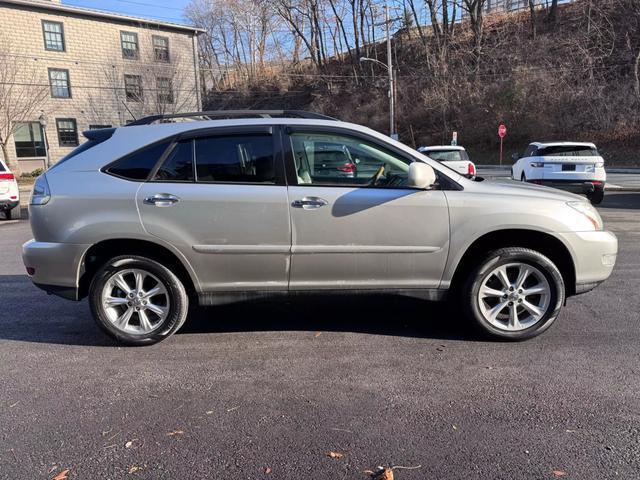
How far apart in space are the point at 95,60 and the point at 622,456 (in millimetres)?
35048

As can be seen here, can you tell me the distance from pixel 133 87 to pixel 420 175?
108 feet

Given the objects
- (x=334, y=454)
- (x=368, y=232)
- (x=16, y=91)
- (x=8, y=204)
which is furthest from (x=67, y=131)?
(x=334, y=454)

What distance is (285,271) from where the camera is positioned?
4051 millimetres

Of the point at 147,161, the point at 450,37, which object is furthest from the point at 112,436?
the point at 450,37

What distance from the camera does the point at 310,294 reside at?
13.5ft

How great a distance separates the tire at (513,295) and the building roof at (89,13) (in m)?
33.2

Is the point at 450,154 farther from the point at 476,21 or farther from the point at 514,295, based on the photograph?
the point at 476,21

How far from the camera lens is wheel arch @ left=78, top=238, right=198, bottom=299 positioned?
4.08 meters

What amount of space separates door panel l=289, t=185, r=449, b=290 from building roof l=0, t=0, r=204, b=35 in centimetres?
3235

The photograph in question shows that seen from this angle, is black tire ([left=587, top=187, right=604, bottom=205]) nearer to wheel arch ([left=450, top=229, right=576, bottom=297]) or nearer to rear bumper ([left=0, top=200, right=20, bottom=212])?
wheel arch ([left=450, top=229, right=576, bottom=297])

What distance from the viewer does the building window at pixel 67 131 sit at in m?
31.5

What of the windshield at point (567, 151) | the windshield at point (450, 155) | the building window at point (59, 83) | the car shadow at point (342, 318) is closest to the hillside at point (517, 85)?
the windshield at point (567, 151)

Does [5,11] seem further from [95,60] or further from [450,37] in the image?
[450,37]

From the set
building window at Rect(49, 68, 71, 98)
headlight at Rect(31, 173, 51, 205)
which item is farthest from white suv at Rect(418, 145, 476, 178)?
building window at Rect(49, 68, 71, 98)
